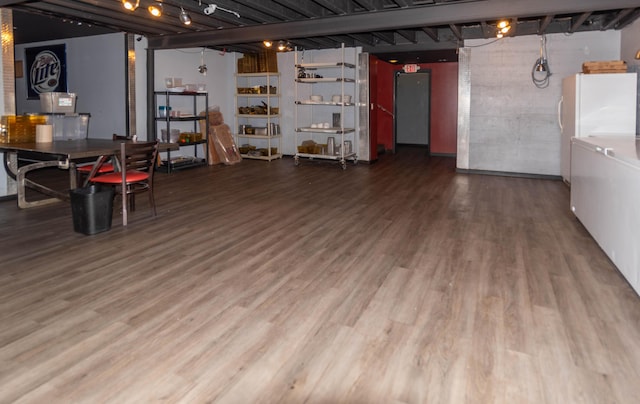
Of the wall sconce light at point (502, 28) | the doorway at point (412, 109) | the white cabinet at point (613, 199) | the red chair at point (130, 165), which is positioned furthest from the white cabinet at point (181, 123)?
the white cabinet at point (613, 199)

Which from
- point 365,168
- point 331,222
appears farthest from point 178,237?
point 365,168

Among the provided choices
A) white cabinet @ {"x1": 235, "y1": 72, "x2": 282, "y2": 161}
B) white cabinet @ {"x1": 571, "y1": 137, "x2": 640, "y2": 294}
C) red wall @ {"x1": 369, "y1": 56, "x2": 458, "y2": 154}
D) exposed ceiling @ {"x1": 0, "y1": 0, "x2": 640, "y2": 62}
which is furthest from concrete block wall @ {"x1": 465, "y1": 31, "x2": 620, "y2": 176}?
white cabinet @ {"x1": 235, "y1": 72, "x2": 282, "y2": 161}

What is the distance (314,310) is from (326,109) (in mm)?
7598

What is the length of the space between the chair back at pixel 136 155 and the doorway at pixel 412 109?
8.65m

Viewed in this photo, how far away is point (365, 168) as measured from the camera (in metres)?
8.85

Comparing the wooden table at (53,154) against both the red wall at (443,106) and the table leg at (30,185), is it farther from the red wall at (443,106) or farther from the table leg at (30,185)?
the red wall at (443,106)

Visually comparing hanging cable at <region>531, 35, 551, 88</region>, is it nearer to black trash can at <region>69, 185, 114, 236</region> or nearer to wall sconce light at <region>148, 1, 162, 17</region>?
wall sconce light at <region>148, 1, 162, 17</region>

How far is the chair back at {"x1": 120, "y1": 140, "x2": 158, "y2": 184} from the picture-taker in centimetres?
446

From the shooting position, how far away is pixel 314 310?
2.73 m

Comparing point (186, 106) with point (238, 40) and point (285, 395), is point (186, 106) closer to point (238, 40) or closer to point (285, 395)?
point (238, 40)

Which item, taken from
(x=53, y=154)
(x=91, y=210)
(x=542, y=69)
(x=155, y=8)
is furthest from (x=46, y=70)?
(x=542, y=69)

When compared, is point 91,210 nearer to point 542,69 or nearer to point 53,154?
point 53,154

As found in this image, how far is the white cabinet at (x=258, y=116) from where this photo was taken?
9.91 meters

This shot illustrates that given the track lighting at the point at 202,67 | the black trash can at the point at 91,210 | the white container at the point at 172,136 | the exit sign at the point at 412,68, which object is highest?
the exit sign at the point at 412,68
